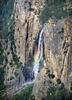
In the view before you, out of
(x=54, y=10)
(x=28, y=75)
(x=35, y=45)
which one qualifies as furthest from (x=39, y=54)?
(x=54, y=10)

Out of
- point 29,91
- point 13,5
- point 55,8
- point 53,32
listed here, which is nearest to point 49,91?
point 29,91

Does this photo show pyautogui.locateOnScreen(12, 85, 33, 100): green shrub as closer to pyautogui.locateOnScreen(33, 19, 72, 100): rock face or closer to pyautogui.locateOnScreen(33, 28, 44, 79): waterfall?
pyautogui.locateOnScreen(33, 19, 72, 100): rock face

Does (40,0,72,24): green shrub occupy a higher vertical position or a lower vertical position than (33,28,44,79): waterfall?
higher

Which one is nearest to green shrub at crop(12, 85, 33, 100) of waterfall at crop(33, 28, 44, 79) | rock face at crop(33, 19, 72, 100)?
rock face at crop(33, 19, 72, 100)

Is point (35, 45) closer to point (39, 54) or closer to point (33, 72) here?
point (39, 54)

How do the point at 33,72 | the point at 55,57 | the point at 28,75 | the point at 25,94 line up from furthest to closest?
the point at 28,75
the point at 33,72
the point at 25,94
the point at 55,57

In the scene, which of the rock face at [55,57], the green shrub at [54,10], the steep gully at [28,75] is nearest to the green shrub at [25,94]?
the steep gully at [28,75]

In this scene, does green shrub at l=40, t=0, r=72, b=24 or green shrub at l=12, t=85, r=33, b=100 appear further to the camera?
green shrub at l=12, t=85, r=33, b=100

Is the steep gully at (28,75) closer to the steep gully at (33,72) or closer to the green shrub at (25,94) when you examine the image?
the steep gully at (33,72)

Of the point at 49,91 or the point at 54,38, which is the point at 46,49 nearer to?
the point at 54,38

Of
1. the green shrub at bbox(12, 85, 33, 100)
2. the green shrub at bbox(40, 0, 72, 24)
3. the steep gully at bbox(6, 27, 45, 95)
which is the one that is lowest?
the green shrub at bbox(12, 85, 33, 100)
